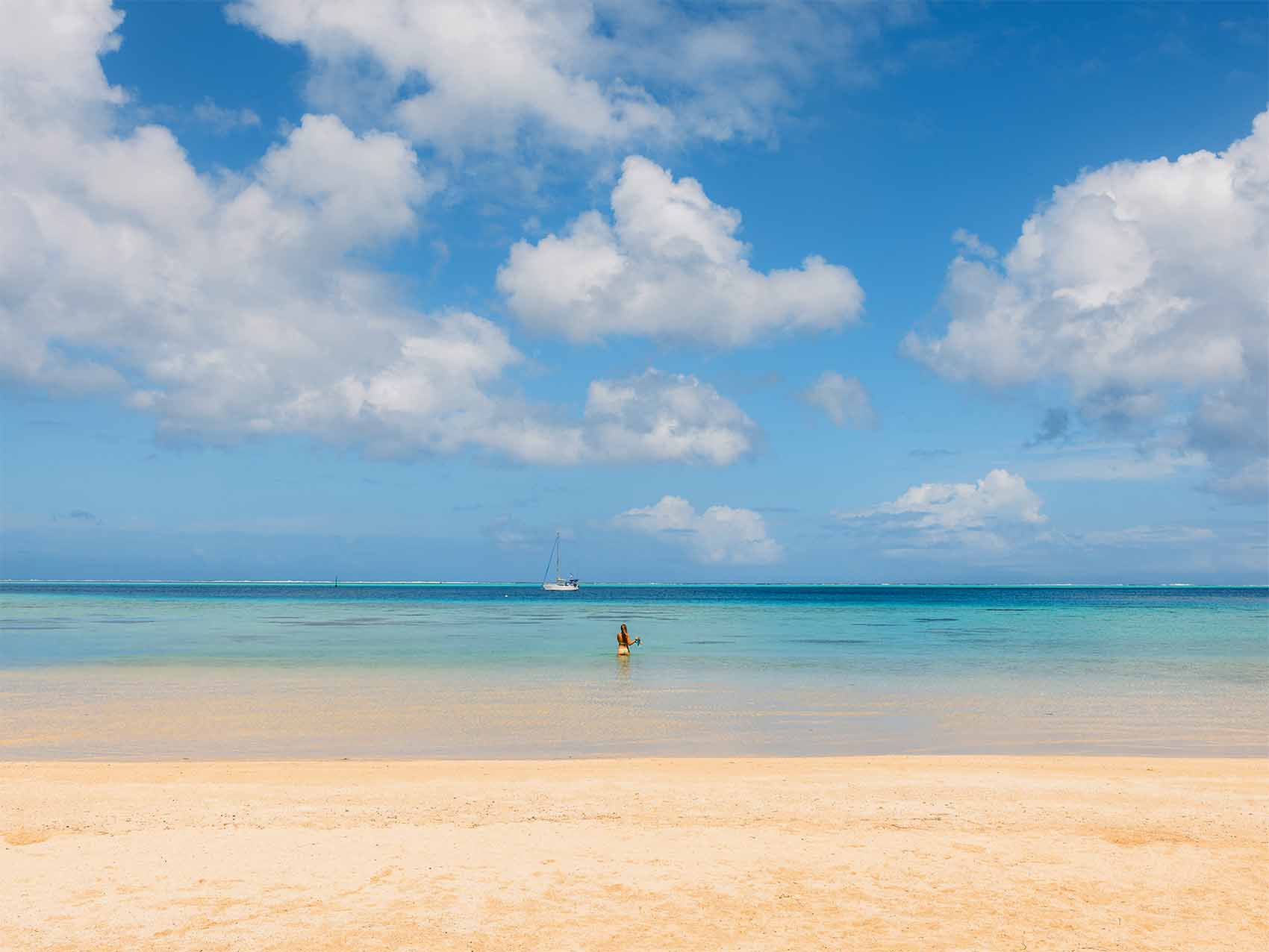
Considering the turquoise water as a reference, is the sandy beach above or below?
above

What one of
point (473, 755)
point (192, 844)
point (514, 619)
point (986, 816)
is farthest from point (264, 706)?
point (514, 619)

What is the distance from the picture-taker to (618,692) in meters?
27.5

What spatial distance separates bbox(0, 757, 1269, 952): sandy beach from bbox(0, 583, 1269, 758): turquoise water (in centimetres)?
417

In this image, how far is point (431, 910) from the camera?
349 inches

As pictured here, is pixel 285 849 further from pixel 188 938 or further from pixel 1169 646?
pixel 1169 646

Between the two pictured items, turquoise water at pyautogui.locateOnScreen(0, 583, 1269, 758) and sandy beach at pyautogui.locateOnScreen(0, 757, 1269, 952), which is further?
turquoise water at pyautogui.locateOnScreen(0, 583, 1269, 758)

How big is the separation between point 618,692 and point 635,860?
17288 millimetres

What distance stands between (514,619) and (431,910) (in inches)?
2557

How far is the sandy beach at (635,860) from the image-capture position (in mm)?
8375

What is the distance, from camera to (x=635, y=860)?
10.3 m

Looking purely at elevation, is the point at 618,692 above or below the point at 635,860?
below

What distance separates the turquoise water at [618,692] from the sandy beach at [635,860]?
4.17m

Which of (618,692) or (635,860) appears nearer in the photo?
(635,860)

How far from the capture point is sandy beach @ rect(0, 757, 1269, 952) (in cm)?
838
